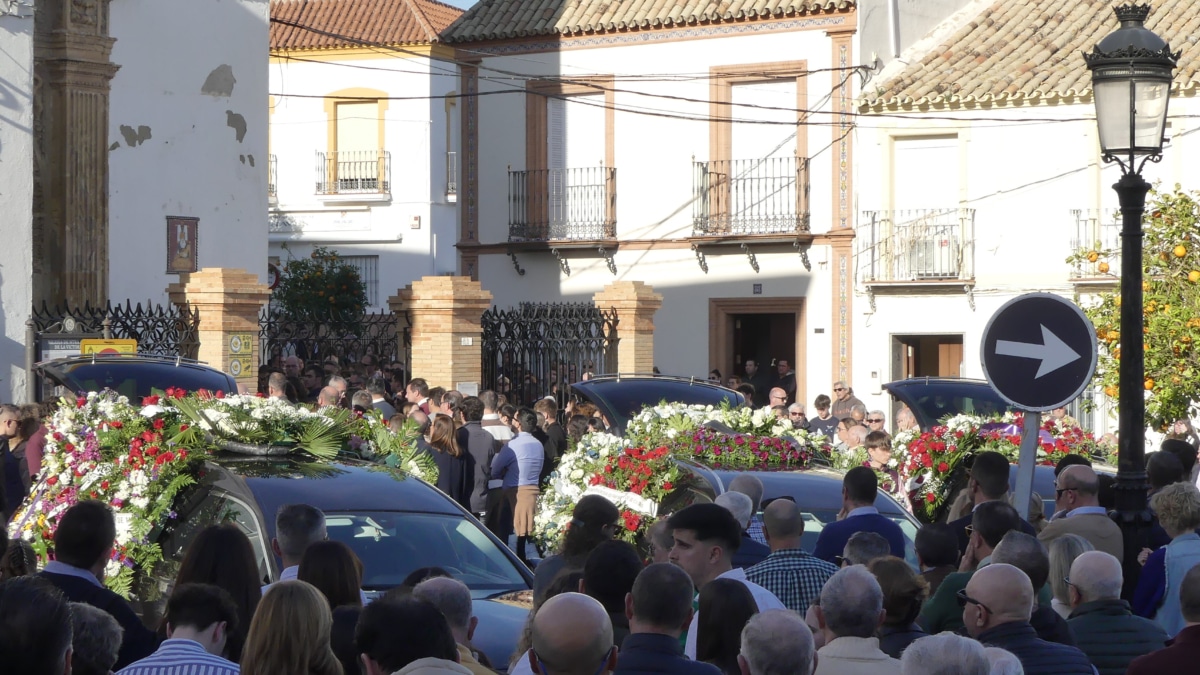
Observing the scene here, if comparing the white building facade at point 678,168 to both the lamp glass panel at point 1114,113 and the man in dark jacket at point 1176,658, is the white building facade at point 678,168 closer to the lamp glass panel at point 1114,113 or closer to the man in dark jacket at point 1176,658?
the lamp glass panel at point 1114,113

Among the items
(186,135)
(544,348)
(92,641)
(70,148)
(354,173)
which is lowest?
(92,641)

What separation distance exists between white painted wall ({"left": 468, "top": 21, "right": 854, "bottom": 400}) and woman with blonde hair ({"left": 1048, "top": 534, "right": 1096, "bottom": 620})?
20.9 metres

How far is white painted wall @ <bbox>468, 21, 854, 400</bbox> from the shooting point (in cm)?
2814

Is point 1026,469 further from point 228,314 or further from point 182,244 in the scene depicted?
point 182,244

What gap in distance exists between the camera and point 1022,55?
2698cm

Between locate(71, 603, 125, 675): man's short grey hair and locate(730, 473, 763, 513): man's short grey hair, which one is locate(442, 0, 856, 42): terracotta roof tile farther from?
locate(71, 603, 125, 675): man's short grey hair

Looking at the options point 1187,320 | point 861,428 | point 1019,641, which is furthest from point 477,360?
point 1019,641

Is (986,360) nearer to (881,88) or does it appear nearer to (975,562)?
(975,562)

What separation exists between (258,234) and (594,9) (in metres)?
8.73

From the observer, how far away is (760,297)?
2873 cm

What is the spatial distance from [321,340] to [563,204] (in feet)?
32.2

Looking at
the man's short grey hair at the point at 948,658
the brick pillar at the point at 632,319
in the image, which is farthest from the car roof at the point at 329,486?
the brick pillar at the point at 632,319

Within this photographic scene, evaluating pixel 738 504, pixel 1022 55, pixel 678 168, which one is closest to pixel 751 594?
pixel 738 504

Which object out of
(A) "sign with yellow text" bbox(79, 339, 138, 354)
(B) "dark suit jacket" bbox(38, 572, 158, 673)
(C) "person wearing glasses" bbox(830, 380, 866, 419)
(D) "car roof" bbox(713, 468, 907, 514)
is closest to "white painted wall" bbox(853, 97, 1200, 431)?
(C) "person wearing glasses" bbox(830, 380, 866, 419)
